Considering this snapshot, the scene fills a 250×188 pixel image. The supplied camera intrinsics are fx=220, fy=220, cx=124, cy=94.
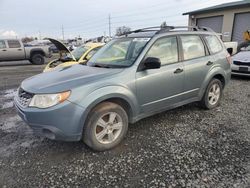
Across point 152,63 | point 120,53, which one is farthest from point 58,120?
point 120,53

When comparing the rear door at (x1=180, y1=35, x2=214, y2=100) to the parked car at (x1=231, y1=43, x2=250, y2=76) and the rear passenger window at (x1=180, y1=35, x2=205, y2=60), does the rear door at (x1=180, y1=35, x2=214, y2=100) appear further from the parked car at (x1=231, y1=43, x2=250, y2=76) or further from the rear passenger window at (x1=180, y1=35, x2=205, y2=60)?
the parked car at (x1=231, y1=43, x2=250, y2=76)

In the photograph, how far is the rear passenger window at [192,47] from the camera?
13.8 ft

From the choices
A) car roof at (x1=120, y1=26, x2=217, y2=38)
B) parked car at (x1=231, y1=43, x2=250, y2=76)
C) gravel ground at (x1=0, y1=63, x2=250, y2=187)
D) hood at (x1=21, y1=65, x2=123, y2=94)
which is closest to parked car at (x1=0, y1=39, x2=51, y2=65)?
gravel ground at (x1=0, y1=63, x2=250, y2=187)

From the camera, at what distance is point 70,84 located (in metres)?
3.00

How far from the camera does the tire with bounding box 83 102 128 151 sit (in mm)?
3094

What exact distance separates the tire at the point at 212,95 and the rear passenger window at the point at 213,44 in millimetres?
649

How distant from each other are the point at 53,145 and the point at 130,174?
144cm

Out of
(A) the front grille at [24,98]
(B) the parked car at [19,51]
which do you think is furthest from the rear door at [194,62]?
(B) the parked car at [19,51]

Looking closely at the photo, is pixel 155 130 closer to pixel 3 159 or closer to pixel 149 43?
pixel 149 43

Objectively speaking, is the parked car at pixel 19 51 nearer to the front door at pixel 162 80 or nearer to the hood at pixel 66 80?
the hood at pixel 66 80

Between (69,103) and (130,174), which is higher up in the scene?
(69,103)

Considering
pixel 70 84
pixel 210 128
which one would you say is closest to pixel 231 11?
pixel 210 128

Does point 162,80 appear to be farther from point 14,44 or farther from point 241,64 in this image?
point 14,44

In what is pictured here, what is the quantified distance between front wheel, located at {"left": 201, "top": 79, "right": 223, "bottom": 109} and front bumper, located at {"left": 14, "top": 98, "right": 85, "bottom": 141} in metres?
2.94
